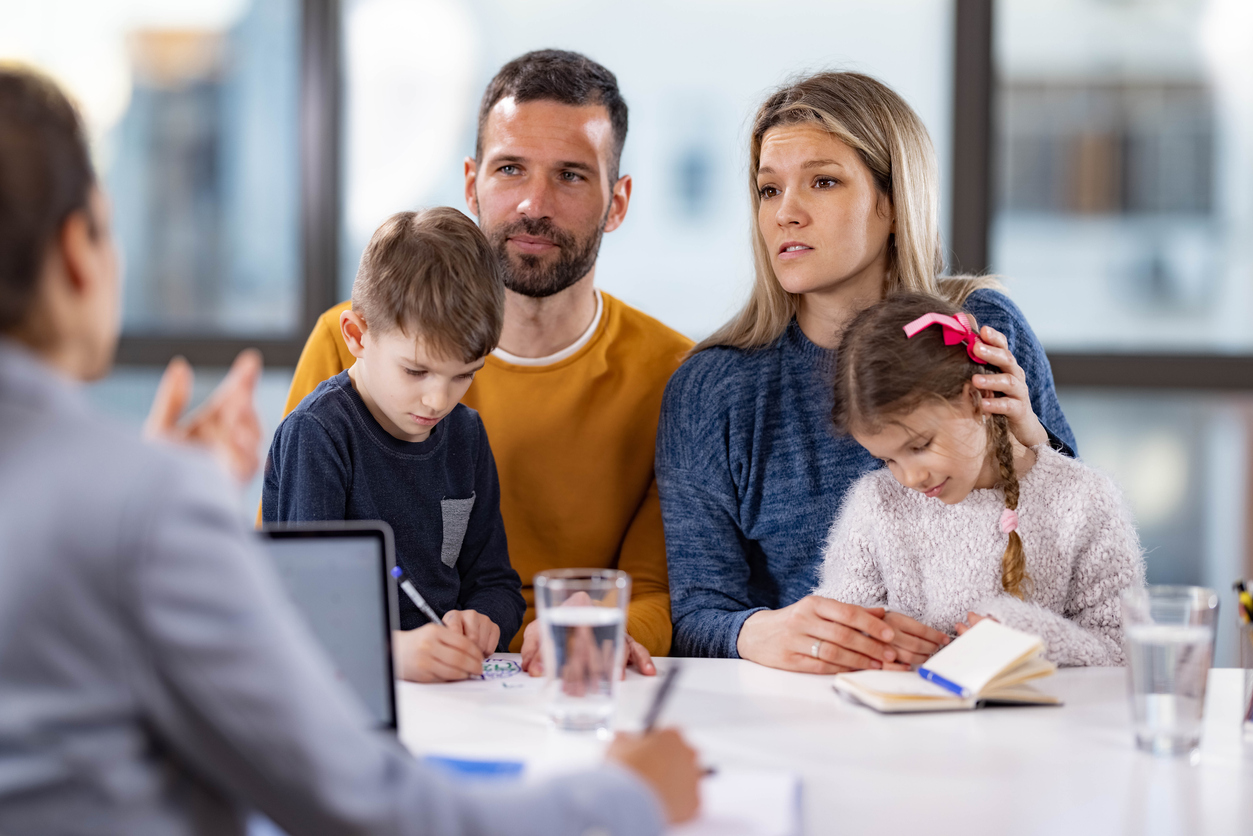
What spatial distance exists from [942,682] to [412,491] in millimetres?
703

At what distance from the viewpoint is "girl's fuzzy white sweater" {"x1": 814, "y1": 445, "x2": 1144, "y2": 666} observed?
1.41m

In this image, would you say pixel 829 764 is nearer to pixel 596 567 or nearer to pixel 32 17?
pixel 596 567

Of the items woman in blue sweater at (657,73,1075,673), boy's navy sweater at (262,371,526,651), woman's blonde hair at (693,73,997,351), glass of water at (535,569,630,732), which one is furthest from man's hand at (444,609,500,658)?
woman's blonde hair at (693,73,997,351)

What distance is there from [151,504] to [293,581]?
16.6 inches

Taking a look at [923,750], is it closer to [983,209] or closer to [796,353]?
[796,353]

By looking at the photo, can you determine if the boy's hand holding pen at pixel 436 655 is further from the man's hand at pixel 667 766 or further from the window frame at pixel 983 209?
the window frame at pixel 983 209

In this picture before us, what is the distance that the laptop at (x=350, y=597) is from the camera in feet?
3.11

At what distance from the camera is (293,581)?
37.6 inches

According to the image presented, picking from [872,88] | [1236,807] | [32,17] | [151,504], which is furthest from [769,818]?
[32,17]

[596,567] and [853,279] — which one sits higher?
[853,279]

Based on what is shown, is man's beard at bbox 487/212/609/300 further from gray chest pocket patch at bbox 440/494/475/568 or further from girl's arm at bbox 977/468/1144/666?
girl's arm at bbox 977/468/1144/666

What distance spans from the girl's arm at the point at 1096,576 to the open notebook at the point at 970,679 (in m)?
0.16

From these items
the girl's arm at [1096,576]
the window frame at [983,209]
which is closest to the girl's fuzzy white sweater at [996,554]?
the girl's arm at [1096,576]

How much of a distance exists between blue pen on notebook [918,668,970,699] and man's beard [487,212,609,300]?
947mm
